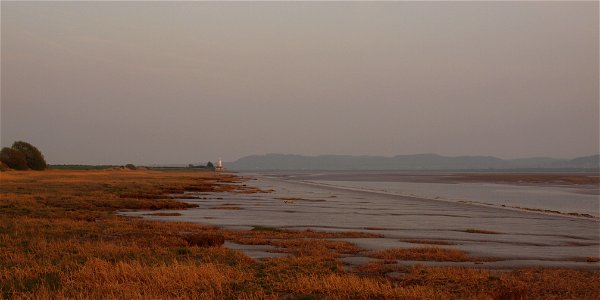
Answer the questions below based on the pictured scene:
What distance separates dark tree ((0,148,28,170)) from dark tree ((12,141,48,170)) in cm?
440

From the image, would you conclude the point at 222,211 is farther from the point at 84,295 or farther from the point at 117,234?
the point at 84,295

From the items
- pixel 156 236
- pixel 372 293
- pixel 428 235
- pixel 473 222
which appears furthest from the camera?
pixel 473 222

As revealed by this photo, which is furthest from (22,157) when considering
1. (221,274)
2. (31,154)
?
(221,274)

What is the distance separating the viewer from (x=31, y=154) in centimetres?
13238

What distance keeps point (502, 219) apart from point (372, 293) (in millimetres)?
28320

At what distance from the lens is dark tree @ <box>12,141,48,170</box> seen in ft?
426

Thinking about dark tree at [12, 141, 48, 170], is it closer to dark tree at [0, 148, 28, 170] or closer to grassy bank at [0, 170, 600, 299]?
dark tree at [0, 148, 28, 170]

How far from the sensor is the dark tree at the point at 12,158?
398 ft

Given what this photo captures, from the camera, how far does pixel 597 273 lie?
17.1 meters

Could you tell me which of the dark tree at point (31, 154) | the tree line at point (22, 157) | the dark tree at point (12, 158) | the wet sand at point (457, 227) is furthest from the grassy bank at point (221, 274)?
the dark tree at point (31, 154)

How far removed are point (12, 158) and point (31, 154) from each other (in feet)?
33.2

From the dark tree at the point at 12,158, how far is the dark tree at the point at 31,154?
4.40m

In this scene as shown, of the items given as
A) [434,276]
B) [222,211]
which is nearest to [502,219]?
[222,211]

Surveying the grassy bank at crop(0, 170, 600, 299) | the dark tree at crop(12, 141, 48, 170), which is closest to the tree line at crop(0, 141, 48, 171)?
the dark tree at crop(12, 141, 48, 170)
